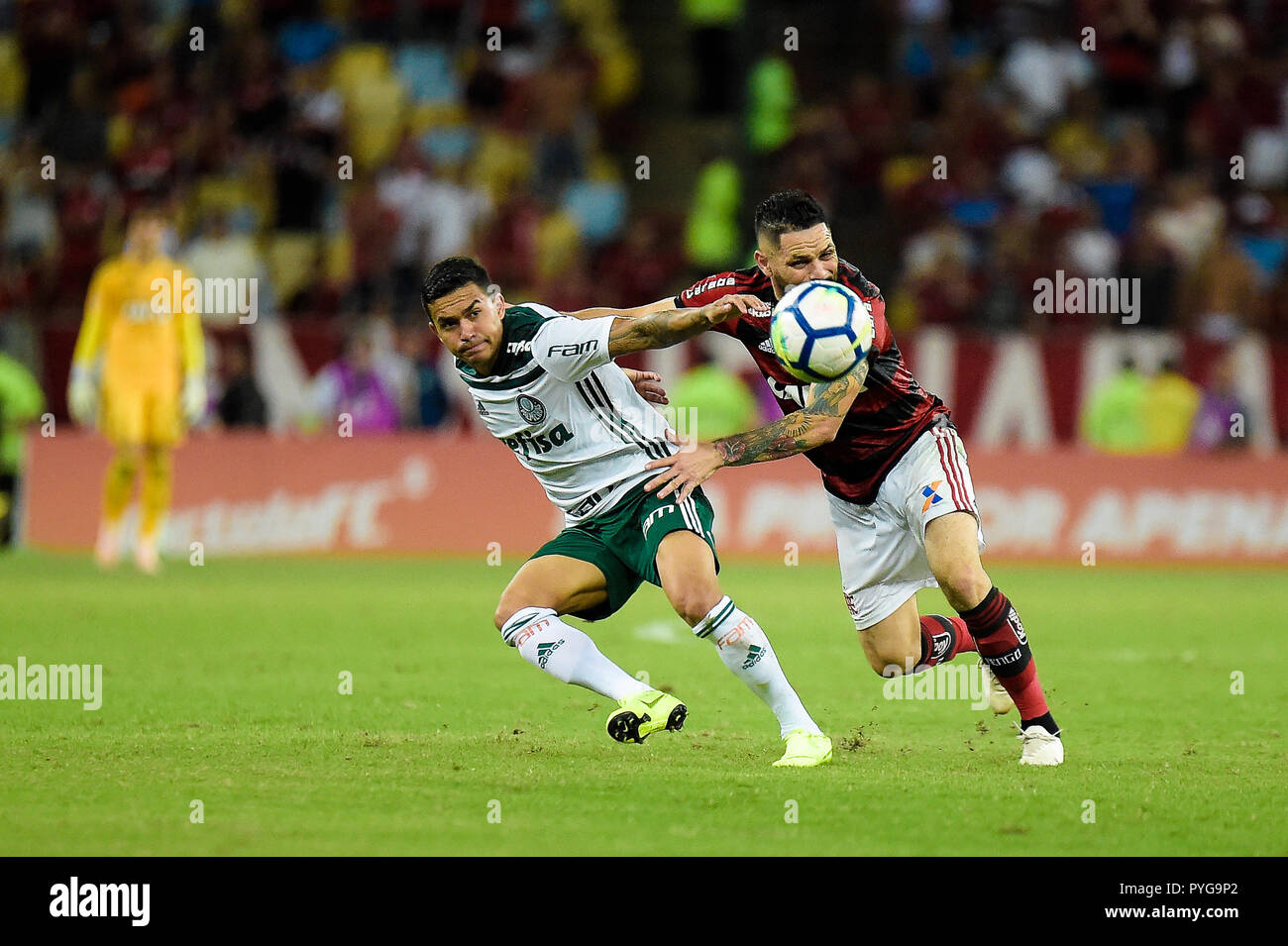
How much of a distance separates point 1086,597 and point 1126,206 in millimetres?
6521

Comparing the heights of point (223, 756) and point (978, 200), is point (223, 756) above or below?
below

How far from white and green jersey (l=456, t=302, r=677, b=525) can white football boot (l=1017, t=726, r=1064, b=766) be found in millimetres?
1747

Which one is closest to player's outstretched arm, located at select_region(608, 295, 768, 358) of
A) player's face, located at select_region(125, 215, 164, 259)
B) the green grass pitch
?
the green grass pitch

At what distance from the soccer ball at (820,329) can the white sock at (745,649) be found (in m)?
0.91

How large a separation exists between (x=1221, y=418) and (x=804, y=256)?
1080 centimetres

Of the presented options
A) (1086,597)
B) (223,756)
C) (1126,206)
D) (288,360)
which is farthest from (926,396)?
(1126,206)

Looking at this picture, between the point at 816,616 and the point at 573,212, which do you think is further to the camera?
the point at 573,212

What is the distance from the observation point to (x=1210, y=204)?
18375 mm

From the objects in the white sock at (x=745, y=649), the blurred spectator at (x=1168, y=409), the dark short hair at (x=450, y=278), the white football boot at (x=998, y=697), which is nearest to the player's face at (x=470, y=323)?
the dark short hair at (x=450, y=278)

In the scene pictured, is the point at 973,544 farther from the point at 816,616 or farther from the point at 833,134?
the point at 833,134

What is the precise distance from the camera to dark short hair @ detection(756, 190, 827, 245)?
662 cm

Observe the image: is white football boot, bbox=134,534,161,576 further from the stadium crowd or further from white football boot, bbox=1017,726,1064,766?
white football boot, bbox=1017,726,1064,766

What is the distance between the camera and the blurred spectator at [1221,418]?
53.7 feet

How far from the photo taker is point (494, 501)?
15.7 metres
